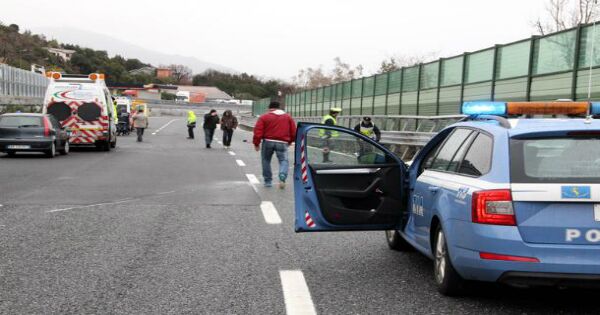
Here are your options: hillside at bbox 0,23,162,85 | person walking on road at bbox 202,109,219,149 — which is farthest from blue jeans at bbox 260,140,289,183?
hillside at bbox 0,23,162,85

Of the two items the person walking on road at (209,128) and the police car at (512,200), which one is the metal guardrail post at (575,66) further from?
the person walking on road at (209,128)

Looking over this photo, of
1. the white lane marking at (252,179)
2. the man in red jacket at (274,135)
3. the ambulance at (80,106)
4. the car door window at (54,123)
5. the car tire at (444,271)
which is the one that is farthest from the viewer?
the ambulance at (80,106)

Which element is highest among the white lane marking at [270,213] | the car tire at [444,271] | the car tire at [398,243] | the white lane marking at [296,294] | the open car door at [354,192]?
the open car door at [354,192]

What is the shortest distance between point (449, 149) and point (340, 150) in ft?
4.66

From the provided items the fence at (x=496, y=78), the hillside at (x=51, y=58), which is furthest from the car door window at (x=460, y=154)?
the hillside at (x=51, y=58)

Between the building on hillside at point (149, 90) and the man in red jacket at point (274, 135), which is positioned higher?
the building on hillside at point (149, 90)

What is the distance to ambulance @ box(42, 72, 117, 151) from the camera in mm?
23297

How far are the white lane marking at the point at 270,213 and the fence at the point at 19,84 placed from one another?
28.5 meters

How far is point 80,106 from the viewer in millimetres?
23375

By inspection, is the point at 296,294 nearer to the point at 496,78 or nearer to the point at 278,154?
the point at 278,154

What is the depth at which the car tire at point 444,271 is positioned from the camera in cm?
508

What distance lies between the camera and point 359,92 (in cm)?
3341

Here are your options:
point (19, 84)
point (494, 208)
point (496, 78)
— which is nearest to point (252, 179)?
point (496, 78)

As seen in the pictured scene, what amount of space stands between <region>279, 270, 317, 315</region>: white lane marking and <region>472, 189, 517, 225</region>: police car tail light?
1.30m
